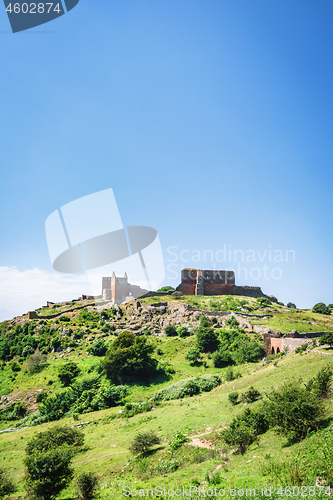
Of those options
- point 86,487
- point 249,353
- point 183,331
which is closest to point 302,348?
point 249,353

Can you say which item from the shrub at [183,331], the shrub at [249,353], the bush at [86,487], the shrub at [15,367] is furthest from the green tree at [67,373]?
the bush at [86,487]

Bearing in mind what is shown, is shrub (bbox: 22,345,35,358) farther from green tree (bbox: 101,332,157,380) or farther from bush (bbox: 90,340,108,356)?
green tree (bbox: 101,332,157,380)

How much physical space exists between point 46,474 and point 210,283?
62.0 metres

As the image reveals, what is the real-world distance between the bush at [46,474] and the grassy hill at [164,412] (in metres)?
1.67

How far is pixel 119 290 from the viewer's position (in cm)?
7888

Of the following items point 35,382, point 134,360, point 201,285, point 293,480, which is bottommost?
point 35,382

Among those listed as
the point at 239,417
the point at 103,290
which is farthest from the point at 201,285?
→ the point at 239,417

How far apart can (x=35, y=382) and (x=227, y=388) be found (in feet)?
95.7

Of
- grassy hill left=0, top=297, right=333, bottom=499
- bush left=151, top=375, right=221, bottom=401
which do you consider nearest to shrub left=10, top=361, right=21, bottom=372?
grassy hill left=0, top=297, right=333, bottom=499

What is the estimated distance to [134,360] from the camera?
37.2 metres

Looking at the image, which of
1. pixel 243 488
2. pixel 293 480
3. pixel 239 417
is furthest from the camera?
pixel 239 417

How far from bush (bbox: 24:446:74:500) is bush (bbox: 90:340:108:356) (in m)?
32.1

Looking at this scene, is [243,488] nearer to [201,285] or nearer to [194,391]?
[194,391]

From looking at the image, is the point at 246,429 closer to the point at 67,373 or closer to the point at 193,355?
the point at 193,355
